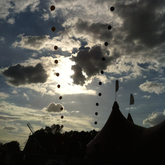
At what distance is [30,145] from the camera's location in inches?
1043

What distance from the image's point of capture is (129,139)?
16578mm

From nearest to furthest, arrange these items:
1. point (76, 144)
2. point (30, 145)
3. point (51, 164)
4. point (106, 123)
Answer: point (76, 144) → point (51, 164) → point (106, 123) → point (30, 145)

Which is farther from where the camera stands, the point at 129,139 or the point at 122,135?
the point at 122,135

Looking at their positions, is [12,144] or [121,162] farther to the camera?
[12,144]

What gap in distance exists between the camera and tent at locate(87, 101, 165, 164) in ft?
47.2

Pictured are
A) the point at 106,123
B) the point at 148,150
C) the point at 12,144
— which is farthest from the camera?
the point at 12,144

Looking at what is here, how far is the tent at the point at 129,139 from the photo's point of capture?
14.4 meters

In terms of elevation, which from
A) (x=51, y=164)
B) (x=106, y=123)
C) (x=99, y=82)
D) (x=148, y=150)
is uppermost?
(x=99, y=82)

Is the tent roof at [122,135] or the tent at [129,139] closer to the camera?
the tent at [129,139]

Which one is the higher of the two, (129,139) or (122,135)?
(122,135)

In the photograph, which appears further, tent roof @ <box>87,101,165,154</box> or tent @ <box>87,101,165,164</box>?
tent roof @ <box>87,101,165,154</box>

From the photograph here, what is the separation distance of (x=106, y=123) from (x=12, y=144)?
251 feet

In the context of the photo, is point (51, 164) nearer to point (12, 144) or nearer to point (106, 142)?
point (106, 142)

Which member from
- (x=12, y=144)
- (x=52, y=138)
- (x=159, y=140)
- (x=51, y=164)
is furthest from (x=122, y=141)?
(x=12, y=144)
